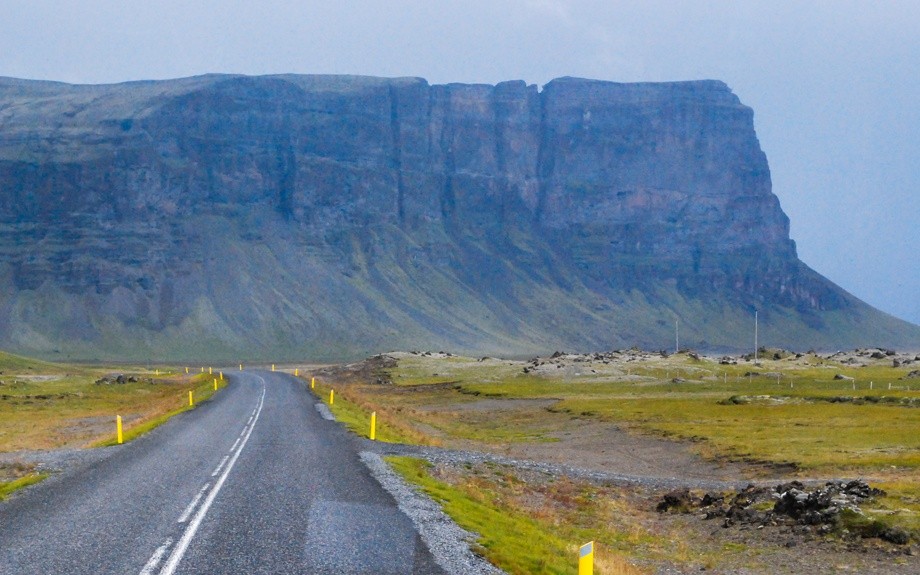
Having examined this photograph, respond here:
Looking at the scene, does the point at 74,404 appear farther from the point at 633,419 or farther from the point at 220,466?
the point at 220,466

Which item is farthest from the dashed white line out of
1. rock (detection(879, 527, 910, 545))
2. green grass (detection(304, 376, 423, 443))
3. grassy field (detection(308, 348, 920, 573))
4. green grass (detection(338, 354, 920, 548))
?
green grass (detection(338, 354, 920, 548))

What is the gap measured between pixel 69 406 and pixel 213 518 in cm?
6611

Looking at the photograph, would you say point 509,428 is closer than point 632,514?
No

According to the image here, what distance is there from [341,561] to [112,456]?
17.7m

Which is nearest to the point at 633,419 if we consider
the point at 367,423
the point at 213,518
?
the point at 367,423

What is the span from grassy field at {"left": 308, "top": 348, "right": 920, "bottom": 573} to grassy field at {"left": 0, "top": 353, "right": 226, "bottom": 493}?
1111cm

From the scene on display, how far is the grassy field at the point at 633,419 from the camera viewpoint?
937 inches

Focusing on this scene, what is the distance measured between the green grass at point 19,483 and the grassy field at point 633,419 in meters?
10.1

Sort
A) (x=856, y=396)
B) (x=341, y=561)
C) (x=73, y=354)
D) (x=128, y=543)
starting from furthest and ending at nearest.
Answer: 1. (x=73, y=354)
2. (x=856, y=396)
3. (x=128, y=543)
4. (x=341, y=561)

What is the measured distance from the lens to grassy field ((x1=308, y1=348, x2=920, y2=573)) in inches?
937

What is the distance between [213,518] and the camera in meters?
18.7

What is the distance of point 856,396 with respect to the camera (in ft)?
244

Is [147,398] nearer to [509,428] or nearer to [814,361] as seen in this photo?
[509,428]

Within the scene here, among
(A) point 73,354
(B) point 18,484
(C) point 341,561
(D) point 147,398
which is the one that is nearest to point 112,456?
(B) point 18,484
